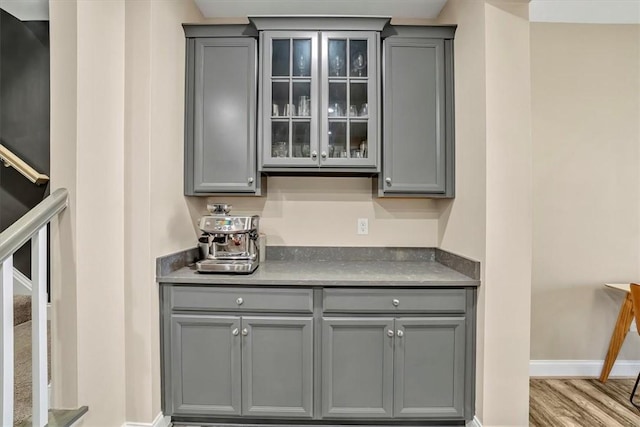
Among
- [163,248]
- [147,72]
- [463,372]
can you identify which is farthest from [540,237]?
[147,72]

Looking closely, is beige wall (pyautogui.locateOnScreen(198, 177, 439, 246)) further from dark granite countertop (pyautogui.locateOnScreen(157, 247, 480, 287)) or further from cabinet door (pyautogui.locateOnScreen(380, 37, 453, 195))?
cabinet door (pyautogui.locateOnScreen(380, 37, 453, 195))

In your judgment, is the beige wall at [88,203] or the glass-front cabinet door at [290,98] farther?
the glass-front cabinet door at [290,98]

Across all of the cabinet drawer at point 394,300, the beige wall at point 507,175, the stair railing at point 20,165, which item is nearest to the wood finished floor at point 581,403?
the beige wall at point 507,175

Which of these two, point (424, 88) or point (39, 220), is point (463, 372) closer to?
point (424, 88)

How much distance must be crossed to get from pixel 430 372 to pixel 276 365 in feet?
2.81

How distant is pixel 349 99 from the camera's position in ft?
6.83

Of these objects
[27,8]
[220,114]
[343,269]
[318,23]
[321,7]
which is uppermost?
[27,8]

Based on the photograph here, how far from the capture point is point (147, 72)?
1.70 meters

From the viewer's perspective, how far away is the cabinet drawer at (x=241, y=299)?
1.78m

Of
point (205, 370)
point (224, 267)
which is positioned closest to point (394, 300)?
point (224, 267)

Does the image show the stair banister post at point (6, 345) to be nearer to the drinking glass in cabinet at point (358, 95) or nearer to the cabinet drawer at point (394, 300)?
the cabinet drawer at point (394, 300)

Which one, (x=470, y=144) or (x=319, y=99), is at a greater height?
(x=319, y=99)

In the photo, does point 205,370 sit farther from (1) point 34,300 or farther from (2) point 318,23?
(2) point 318,23

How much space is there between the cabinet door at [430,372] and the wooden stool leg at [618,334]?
58.8 inches
